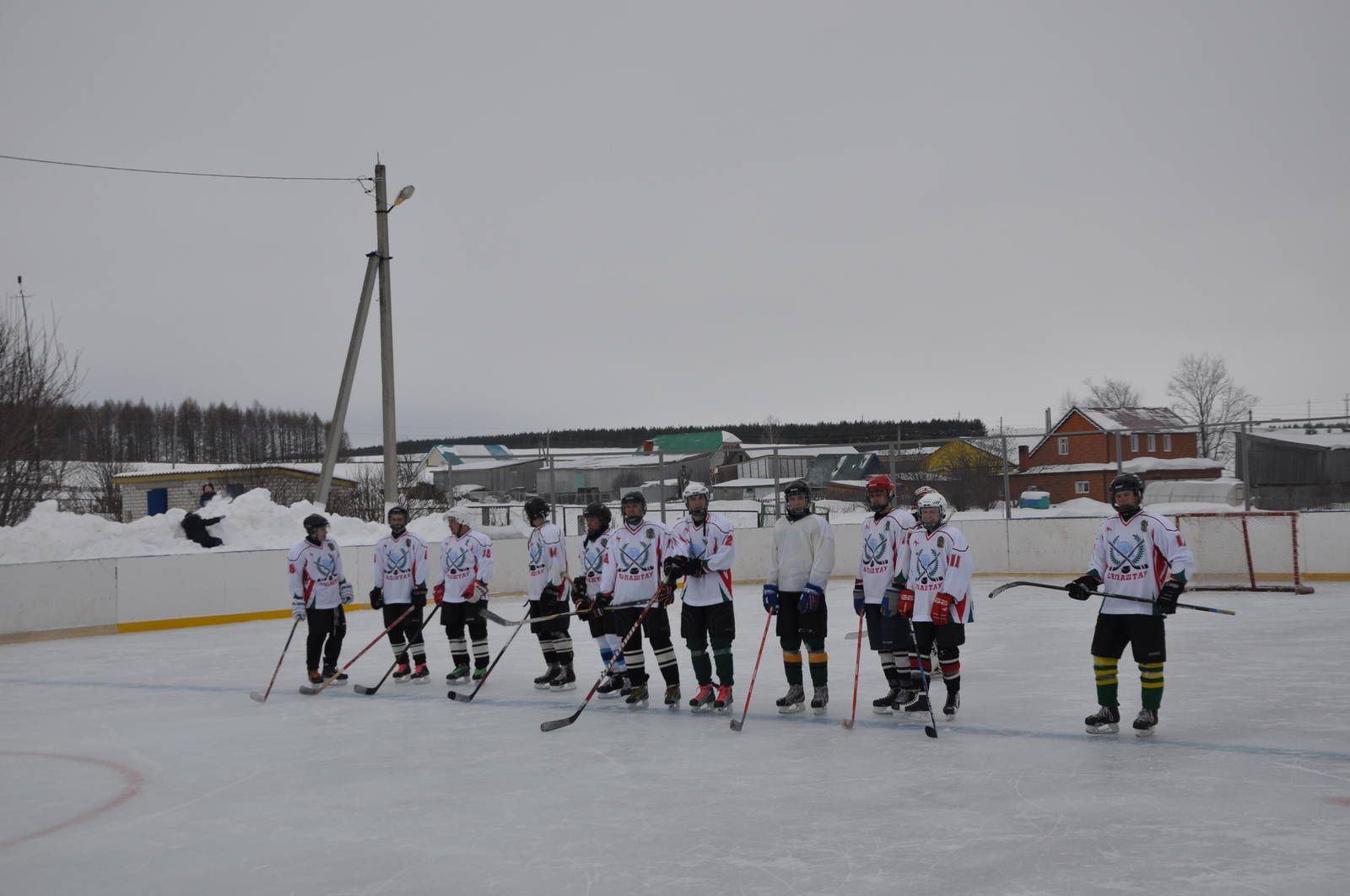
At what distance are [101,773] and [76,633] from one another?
25.3ft

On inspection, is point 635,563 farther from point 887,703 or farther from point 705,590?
point 887,703

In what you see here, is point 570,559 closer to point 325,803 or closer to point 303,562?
point 303,562

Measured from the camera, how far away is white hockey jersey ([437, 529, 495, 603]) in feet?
25.8

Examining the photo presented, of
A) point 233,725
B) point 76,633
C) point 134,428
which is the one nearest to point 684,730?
point 233,725

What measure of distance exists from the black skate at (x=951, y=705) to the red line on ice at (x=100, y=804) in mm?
4045

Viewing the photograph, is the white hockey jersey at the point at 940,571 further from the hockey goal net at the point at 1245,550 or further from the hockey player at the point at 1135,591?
the hockey goal net at the point at 1245,550

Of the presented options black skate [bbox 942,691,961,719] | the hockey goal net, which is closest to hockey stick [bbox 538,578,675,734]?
black skate [bbox 942,691,961,719]

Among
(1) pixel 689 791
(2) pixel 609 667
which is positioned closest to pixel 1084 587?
(1) pixel 689 791

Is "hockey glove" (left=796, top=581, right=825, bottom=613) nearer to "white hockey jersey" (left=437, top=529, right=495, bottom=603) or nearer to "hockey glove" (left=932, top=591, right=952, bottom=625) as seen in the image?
"hockey glove" (left=932, top=591, right=952, bottom=625)

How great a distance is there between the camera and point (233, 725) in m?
6.73

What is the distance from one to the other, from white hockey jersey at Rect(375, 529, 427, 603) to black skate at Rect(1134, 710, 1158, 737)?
16.1 ft

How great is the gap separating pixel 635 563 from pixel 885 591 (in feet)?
4.97

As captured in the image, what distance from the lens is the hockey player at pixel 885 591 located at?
20.9ft

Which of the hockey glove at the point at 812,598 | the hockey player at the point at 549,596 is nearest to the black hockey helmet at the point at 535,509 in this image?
the hockey player at the point at 549,596
